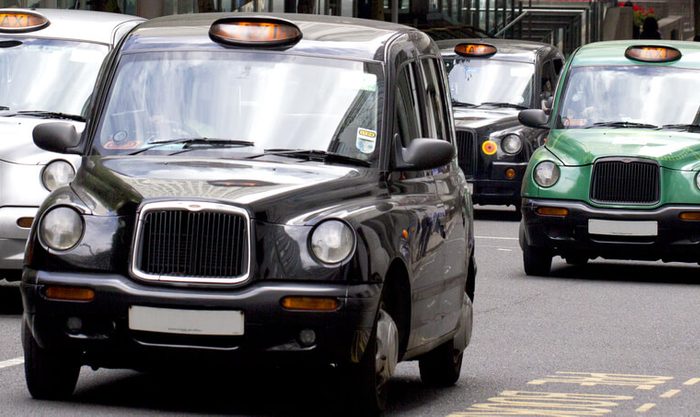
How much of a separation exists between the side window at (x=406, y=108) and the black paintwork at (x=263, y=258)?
99 millimetres

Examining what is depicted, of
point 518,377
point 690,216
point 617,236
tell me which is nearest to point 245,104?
point 518,377

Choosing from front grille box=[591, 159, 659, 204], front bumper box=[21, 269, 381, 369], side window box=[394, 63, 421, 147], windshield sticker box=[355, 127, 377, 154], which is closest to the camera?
front bumper box=[21, 269, 381, 369]

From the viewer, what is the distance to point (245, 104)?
9.07 metres

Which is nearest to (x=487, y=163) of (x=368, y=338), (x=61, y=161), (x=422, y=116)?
(x=61, y=161)

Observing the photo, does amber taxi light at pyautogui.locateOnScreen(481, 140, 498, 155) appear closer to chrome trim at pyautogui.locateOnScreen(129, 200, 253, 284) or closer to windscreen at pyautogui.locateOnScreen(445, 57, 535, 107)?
windscreen at pyautogui.locateOnScreen(445, 57, 535, 107)

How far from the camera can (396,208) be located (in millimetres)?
8648

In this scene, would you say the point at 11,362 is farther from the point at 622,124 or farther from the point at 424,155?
the point at 622,124

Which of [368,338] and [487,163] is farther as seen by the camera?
[487,163]

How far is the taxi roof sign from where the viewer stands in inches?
549

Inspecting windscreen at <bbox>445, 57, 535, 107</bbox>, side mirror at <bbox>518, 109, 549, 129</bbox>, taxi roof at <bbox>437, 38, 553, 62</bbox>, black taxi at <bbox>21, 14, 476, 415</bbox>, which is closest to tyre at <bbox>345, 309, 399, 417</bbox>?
black taxi at <bbox>21, 14, 476, 415</bbox>

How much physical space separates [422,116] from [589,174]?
22.5 ft

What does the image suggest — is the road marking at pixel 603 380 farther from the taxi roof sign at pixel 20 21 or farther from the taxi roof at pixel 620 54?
the taxi roof at pixel 620 54

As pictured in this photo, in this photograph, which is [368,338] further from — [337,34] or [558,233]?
[558,233]

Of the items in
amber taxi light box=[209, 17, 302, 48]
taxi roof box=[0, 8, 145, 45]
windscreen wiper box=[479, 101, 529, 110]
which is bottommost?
windscreen wiper box=[479, 101, 529, 110]
